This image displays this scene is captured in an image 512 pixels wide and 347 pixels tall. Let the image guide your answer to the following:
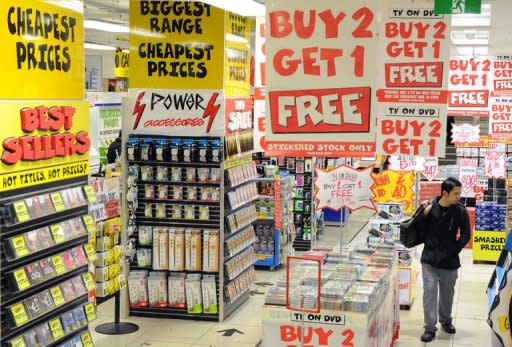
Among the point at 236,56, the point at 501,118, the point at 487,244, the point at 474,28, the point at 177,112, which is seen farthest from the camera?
the point at 501,118

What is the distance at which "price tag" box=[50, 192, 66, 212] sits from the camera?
18.5ft

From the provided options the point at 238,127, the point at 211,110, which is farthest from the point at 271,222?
Result: the point at 211,110

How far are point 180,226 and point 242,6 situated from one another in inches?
113

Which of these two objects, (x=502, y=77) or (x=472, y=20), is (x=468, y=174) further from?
(x=472, y=20)

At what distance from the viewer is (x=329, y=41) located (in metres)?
5.98

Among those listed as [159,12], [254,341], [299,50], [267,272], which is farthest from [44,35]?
[267,272]

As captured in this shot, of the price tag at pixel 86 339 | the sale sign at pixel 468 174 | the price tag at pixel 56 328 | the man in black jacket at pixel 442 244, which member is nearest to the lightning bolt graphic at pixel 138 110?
the man in black jacket at pixel 442 244

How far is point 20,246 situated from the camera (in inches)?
206

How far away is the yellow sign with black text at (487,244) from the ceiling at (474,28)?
3337 mm

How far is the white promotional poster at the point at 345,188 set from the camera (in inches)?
331

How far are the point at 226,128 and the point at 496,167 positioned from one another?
7.66 metres

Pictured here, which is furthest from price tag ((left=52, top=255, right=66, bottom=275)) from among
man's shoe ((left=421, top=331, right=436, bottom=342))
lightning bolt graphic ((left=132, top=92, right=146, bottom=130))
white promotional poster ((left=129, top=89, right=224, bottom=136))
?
man's shoe ((left=421, top=331, right=436, bottom=342))

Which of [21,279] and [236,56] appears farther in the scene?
[236,56]

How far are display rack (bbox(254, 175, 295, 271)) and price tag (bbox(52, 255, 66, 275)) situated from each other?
6.82m
